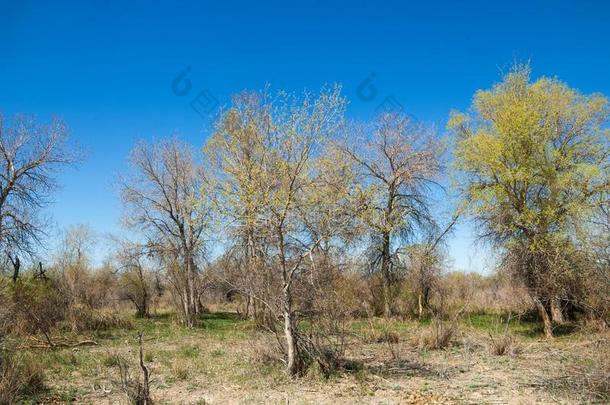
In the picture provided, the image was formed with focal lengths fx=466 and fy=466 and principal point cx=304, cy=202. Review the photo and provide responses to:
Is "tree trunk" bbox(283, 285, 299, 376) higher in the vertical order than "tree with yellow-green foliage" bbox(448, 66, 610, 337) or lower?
lower

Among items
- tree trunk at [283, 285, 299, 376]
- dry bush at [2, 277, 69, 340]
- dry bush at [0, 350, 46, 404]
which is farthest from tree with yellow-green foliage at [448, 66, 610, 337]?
dry bush at [2, 277, 69, 340]

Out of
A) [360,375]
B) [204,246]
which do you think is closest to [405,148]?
[204,246]

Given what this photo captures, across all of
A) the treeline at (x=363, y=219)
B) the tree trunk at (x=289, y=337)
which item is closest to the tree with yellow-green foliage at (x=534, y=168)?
the treeline at (x=363, y=219)

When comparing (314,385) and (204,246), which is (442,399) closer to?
(314,385)

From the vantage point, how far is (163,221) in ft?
95.4

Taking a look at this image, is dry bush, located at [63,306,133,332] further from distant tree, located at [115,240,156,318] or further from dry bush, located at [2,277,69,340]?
distant tree, located at [115,240,156,318]

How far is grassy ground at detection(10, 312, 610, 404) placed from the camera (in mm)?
8961

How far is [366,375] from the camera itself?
417 inches

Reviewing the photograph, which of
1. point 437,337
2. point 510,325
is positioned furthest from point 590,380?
point 510,325

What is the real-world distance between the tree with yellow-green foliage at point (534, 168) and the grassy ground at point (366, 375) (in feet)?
12.2

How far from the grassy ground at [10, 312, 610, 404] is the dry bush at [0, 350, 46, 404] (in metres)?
0.33

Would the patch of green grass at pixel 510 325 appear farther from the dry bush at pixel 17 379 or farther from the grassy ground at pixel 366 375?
the dry bush at pixel 17 379

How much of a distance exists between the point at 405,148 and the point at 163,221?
50.4ft

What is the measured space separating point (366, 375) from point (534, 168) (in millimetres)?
12597
